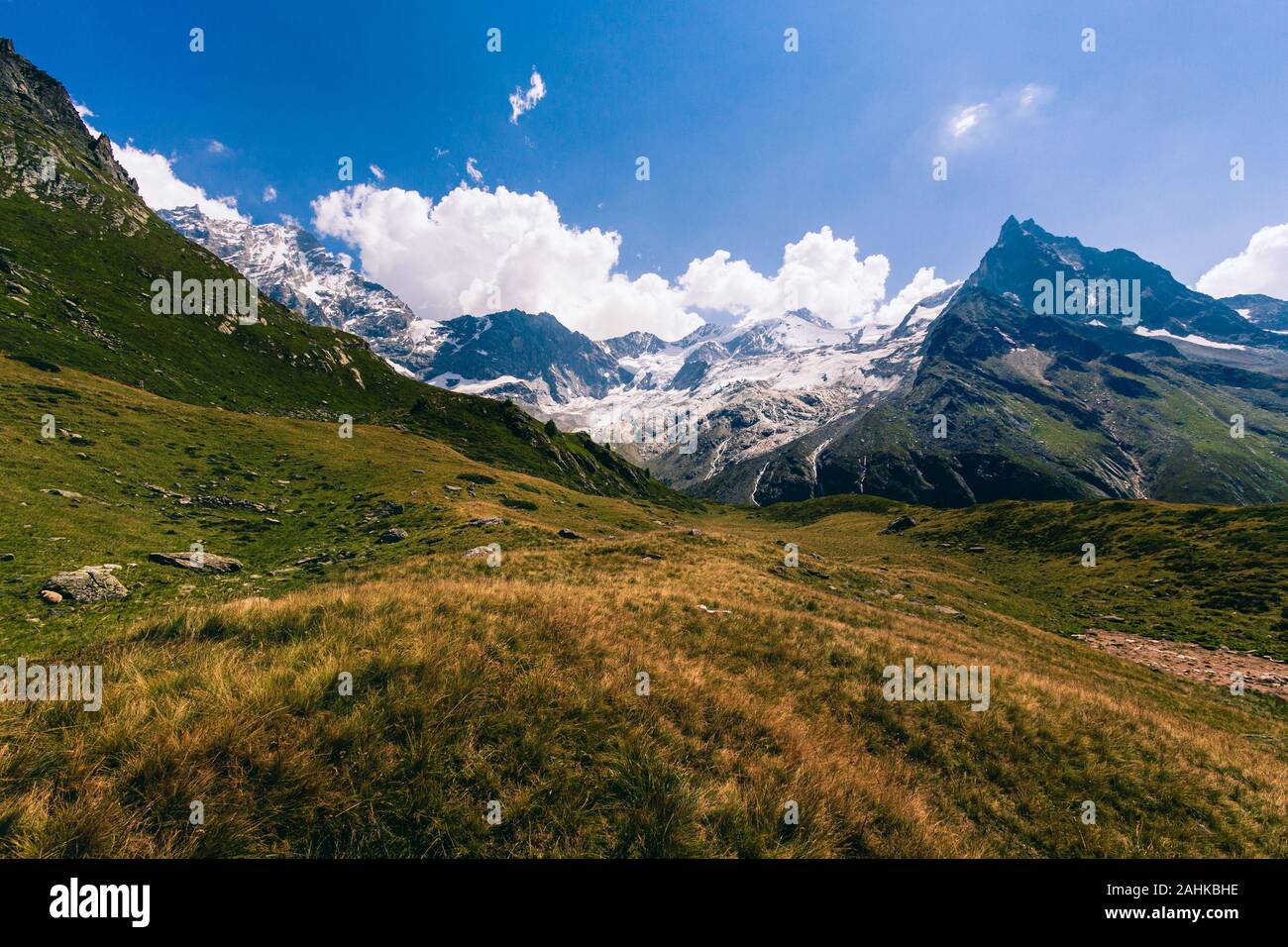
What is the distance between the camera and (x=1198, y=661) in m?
24.7

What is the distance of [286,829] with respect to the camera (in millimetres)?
4012

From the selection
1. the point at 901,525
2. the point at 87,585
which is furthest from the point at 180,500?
the point at 901,525

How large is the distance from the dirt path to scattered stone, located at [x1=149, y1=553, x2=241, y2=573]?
148 ft

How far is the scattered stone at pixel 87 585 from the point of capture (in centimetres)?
1355

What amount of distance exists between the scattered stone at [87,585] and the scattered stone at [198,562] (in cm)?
290

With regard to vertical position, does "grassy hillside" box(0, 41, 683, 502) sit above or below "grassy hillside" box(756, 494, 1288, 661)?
above

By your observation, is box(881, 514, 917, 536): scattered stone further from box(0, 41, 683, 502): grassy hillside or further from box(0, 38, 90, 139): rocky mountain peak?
box(0, 38, 90, 139): rocky mountain peak

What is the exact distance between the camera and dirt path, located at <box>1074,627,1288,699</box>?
22.0 m

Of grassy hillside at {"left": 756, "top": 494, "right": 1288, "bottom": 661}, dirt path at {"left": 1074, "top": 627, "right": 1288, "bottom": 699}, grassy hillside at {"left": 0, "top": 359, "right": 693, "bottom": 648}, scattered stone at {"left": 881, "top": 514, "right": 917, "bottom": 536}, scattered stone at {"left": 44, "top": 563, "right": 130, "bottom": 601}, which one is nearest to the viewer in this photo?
scattered stone at {"left": 44, "top": 563, "right": 130, "bottom": 601}

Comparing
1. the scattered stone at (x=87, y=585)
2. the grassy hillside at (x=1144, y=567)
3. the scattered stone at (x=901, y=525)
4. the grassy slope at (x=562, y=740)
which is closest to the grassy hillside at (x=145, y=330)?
the scattered stone at (x=87, y=585)

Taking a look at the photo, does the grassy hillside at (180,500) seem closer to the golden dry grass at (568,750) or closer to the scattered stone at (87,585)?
the scattered stone at (87,585)

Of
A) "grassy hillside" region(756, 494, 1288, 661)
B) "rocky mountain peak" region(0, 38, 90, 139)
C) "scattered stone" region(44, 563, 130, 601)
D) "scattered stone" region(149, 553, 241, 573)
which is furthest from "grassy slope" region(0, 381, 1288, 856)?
"rocky mountain peak" region(0, 38, 90, 139)
